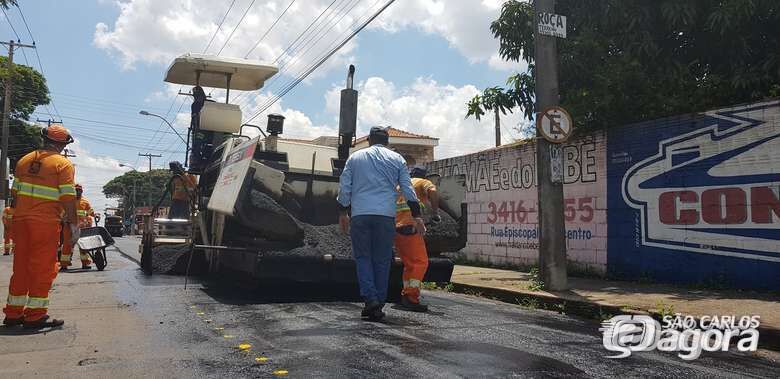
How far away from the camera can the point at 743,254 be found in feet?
22.3

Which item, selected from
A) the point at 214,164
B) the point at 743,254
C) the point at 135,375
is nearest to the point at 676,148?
the point at 743,254

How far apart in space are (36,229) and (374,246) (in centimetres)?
272

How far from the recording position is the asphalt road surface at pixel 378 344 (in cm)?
332

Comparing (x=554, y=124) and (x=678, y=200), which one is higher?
(x=554, y=124)

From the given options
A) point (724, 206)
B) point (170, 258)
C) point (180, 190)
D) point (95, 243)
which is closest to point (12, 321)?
point (180, 190)

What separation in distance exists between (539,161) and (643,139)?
68.8 inches

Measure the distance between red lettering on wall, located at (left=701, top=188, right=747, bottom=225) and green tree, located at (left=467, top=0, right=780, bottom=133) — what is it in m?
1.43

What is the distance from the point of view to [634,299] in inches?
246

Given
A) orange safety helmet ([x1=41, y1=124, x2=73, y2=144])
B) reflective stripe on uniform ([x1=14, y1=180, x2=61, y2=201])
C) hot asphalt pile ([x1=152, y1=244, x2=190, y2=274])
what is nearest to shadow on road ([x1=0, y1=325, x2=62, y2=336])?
reflective stripe on uniform ([x1=14, y1=180, x2=61, y2=201])

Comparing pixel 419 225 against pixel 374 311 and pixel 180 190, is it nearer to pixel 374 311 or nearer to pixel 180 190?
pixel 374 311

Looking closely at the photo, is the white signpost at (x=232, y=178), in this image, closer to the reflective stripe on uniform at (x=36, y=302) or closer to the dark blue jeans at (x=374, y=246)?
the dark blue jeans at (x=374, y=246)

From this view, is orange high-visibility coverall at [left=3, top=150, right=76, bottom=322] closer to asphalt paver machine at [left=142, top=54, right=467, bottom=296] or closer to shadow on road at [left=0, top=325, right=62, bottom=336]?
shadow on road at [left=0, top=325, right=62, bottom=336]

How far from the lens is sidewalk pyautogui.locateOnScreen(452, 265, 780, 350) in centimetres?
538

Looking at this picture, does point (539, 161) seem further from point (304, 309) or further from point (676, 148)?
point (304, 309)
